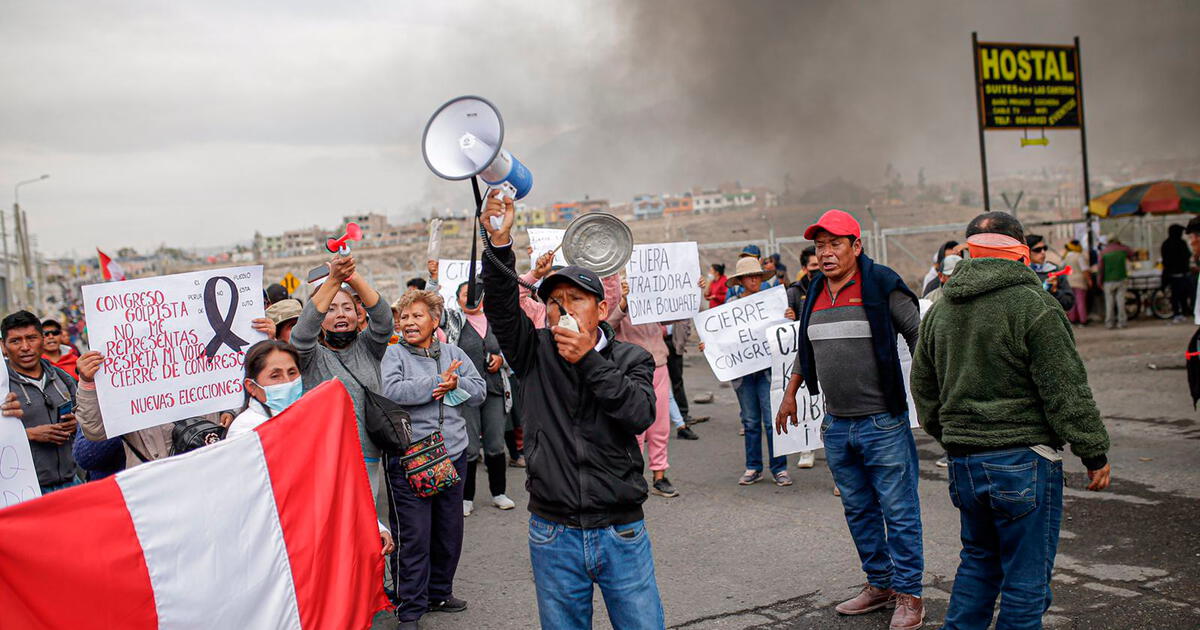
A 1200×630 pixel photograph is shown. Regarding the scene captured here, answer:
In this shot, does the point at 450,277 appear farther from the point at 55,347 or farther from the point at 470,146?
the point at 470,146

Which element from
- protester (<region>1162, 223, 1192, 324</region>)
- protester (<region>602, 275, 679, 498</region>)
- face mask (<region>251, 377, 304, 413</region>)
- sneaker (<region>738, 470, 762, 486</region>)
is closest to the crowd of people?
face mask (<region>251, 377, 304, 413</region>)

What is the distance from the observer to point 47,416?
5125 millimetres

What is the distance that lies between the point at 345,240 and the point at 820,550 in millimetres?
3604

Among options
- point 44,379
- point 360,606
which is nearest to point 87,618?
point 360,606

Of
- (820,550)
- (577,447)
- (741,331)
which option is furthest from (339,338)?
(741,331)

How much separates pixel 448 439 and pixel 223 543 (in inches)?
79.8

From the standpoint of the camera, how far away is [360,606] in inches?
154

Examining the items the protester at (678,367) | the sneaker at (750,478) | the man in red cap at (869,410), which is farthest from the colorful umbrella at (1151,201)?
the man in red cap at (869,410)

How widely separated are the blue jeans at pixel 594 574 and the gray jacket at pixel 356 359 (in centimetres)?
187

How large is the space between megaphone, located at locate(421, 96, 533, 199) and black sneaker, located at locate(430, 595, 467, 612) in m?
2.93

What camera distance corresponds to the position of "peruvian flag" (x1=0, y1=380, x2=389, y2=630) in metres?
3.05

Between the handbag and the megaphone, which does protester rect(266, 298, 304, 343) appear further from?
the megaphone

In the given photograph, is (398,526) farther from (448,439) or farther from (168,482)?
(168,482)

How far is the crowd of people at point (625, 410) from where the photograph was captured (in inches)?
127
